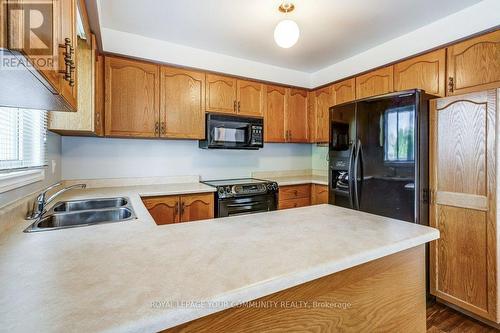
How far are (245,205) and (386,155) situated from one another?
1454 mm

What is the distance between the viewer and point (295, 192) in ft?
10.6

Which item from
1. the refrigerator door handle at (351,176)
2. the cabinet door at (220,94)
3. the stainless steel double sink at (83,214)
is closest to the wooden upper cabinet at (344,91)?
the refrigerator door handle at (351,176)

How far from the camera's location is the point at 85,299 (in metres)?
0.56

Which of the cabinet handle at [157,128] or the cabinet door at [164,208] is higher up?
the cabinet handle at [157,128]

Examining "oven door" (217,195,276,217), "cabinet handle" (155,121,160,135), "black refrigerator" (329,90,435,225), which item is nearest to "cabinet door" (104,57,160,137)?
"cabinet handle" (155,121,160,135)

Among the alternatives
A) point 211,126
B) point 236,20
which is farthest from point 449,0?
point 211,126

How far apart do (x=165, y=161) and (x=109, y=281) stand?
2.45 m

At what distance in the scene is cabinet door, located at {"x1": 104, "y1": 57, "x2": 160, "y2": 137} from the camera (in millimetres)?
2432

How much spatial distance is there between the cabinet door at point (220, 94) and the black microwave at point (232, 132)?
132 millimetres

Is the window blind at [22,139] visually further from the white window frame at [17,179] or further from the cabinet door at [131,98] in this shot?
the cabinet door at [131,98]

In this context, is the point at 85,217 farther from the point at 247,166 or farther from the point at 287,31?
the point at 247,166

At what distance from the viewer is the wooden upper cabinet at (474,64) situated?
185cm

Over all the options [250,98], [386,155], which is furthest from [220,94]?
[386,155]

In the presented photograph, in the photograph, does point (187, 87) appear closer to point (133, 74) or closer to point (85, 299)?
point (133, 74)
